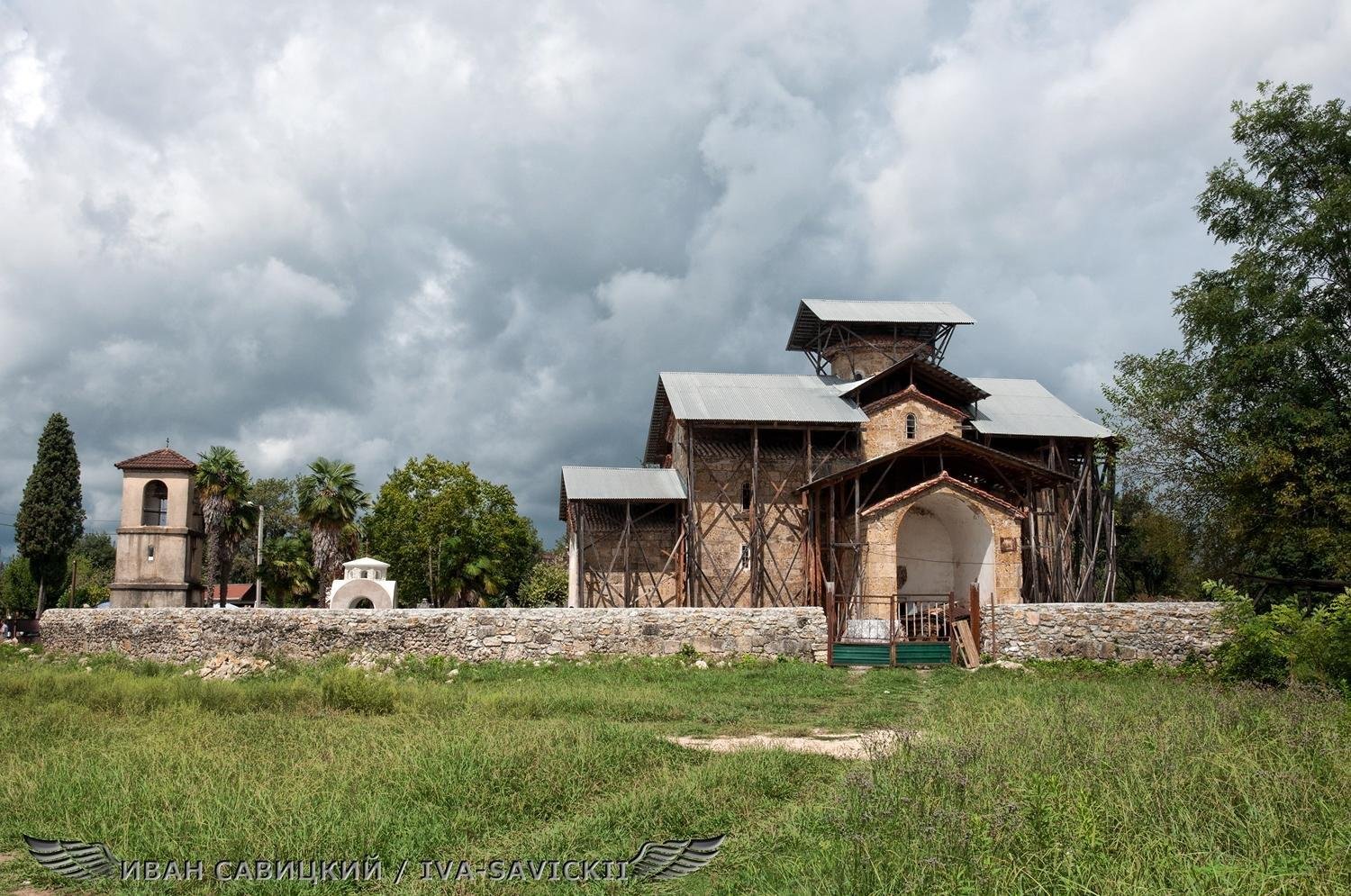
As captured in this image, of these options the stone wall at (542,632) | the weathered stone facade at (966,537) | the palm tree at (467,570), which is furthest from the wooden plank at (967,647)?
the palm tree at (467,570)

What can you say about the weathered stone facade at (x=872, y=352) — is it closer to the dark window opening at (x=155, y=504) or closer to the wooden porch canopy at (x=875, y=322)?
the wooden porch canopy at (x=875, y=322)

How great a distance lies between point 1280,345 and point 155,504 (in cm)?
3473

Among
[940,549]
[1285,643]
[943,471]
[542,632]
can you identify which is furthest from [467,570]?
[1285,643]

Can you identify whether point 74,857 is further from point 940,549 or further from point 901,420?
point 901,420

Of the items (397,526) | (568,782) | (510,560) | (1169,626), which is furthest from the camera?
(510,560)

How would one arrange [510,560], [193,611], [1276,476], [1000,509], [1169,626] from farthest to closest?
[510,560] → [1000,509] → [193,611] → [1276,476] → [1169,626]

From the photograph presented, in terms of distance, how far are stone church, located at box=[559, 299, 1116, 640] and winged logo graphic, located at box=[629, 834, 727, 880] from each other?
67.3 feet

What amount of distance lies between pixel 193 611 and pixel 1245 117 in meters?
28.4

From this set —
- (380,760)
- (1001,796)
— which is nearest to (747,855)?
(1001,796)

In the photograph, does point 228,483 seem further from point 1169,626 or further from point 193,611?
point 1169,626

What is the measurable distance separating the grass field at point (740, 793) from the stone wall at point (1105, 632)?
7825 mm

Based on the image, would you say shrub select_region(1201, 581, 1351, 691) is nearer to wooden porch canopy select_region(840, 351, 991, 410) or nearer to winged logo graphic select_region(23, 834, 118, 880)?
winged logo graphic select_region(23, 834, 118, 880)

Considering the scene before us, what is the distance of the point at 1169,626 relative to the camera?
19719 millimetres

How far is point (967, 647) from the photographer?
19641mm
